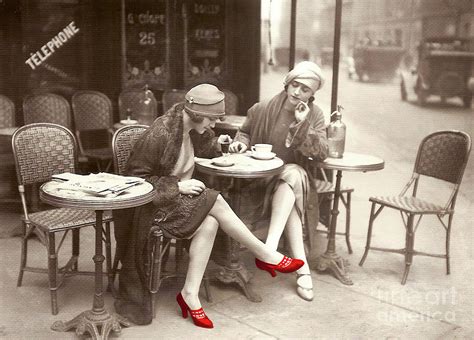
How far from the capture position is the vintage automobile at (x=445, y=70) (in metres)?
14.6

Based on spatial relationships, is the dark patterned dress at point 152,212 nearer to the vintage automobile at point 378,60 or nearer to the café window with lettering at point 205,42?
the café window with lettering at point 205,42

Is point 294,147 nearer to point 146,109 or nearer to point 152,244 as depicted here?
point 152,244

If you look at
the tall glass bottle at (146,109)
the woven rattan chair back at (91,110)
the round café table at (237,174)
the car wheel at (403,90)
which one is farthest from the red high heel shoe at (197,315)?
the car wheel at (403,90)

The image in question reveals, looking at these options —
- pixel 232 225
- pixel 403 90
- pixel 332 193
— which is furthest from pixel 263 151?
pixel 403 90

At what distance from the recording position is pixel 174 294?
13.5ft

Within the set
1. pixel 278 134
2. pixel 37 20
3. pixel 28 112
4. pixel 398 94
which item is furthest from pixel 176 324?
pixel 398 94

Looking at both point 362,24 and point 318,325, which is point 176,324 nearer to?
point 318,325

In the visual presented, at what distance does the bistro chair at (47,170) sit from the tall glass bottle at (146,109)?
2.39 meters

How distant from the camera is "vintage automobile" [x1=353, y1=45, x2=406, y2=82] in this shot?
18.8 meters

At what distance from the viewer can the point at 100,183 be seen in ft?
10.8

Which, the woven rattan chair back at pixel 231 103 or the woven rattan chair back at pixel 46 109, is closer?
the woven rattan chair back at pixel 46 109

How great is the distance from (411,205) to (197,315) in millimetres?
1864

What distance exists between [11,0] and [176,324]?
13.2ft

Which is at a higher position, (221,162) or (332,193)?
(221,162)
